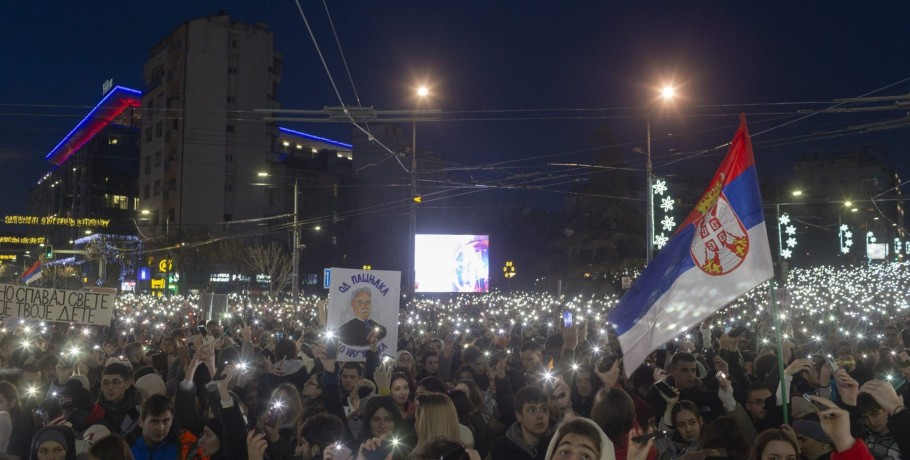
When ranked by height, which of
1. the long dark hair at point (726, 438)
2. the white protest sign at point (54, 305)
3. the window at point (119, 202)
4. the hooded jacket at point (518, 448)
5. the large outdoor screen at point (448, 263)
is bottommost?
the hooded jacket at point (518, 448)

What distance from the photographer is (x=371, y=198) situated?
242ft

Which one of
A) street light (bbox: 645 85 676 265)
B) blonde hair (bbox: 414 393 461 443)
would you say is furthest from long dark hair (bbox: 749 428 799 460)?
street light (bbox: 645 85 676 265)

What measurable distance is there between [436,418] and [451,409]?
0.44ft

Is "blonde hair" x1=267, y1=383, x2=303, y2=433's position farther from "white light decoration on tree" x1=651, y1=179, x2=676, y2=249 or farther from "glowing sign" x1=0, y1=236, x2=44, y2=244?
"glowing sign" x1=0, y1=236, x2=44, y2=244

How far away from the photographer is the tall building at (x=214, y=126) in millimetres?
67000

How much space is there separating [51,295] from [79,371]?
3015mm

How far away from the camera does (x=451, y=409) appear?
581cm

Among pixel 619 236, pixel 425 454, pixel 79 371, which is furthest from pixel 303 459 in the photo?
pixel 619 236

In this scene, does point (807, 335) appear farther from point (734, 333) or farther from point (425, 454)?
point (425, 454)

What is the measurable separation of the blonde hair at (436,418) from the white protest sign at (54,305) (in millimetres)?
9038

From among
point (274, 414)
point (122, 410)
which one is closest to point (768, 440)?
point (274, 414)

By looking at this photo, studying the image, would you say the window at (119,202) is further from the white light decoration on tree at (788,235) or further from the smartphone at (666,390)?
the smartphone at (666,390)

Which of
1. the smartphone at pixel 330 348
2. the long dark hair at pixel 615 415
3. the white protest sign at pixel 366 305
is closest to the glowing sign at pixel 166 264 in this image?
the white protest sign at pixel 366 305

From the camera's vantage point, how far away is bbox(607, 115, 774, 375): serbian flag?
6691 mm
